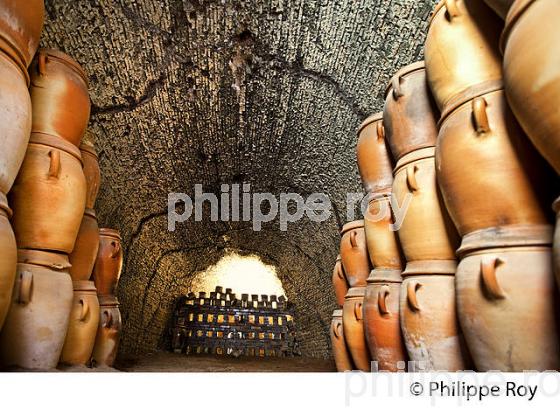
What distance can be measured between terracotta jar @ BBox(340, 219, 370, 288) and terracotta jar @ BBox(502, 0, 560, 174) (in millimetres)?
1442

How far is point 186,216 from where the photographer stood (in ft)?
19.0

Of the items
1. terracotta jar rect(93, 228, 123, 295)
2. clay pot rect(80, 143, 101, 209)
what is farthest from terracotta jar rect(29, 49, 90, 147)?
terracotta jar rect(93, 228, 123, 295)

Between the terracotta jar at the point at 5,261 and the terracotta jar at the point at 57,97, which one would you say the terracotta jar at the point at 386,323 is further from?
the terracotta jar at the point at 57,97

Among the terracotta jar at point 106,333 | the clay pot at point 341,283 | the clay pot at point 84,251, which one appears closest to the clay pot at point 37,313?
the clay pot at point 84,251

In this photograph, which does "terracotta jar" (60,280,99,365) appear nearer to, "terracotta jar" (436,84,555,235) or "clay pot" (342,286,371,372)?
"clay pot" (342,286,371,372)

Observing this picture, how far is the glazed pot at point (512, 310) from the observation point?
40.3 inches

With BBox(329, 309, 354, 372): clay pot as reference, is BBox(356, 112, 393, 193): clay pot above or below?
above

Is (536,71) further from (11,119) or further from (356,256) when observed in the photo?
(356,256)

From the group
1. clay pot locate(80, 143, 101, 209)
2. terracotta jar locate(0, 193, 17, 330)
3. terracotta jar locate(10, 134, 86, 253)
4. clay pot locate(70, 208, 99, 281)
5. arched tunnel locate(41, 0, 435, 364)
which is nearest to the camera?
terracotta jar locate(0, 193, 17, 330)

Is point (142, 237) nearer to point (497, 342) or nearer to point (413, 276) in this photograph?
point (413, 276)

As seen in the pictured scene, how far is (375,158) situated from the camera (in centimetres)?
218

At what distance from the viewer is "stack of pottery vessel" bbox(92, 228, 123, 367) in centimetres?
261

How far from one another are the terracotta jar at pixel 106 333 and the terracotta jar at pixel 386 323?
166cm
